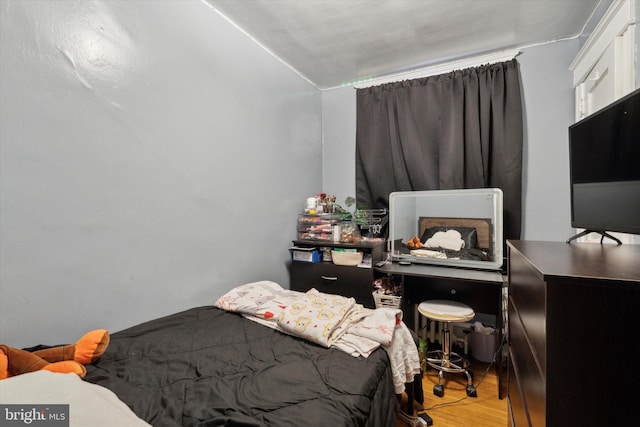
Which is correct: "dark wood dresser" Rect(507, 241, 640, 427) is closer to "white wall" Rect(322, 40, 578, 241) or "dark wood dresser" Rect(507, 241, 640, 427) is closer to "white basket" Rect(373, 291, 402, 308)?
"white basket" Rect(373, 291, 402, 308)

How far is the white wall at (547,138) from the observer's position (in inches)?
87.7

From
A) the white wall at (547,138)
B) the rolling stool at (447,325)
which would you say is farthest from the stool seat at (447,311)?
the white wall at (547,138)

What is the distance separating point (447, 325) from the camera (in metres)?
2.04

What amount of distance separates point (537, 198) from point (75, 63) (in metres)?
3.14

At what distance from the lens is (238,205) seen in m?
2.06

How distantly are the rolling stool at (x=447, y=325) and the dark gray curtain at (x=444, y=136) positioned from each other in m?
0.86

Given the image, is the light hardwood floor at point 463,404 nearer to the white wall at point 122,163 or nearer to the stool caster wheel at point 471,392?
the stool caster wheel at point 471,392

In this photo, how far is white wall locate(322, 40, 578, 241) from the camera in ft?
7.30

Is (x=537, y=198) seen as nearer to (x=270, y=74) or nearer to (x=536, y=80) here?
(x=536, y=80)

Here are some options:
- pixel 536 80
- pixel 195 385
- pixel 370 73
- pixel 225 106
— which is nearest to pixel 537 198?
pixel 536 80

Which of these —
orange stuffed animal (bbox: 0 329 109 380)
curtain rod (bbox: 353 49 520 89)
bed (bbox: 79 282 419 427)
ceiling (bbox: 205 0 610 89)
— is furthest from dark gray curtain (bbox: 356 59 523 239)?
orange stuffed animal (bbox: 0 329 109 380)

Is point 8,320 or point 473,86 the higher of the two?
point 473,86

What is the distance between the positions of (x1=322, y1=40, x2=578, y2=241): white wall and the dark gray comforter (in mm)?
1976

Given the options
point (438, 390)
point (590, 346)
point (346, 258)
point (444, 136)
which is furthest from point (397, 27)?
point (438, 390)
